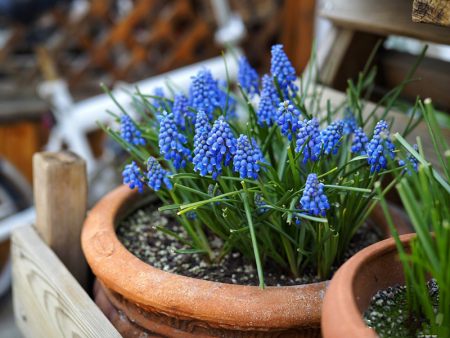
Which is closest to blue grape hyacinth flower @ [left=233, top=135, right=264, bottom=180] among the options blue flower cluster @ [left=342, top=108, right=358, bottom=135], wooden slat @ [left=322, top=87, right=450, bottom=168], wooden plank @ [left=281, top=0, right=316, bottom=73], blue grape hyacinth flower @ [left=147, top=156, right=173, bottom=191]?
blue grape hyacinth flower @ [left=147, top=156, right=173, bottom=191]

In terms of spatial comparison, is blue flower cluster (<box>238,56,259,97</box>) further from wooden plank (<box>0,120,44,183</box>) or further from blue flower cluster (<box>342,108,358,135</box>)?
wooden plank (<box>0,120,44,183</box>)

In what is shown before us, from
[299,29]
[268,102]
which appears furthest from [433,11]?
[299,29]

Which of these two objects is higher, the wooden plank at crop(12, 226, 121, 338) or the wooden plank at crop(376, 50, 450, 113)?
the wooden plank at crop(376, 50, 450, 113)

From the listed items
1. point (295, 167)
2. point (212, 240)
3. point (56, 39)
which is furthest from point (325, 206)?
point (56, 39)

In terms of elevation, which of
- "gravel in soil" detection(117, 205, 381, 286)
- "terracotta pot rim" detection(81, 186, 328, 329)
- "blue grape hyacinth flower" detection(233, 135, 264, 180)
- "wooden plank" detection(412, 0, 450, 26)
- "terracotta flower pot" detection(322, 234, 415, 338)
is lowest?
"gravel in soil" detection(117, 205, 381, 286)

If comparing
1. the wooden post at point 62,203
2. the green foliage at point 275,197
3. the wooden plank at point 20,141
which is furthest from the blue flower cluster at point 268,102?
the wooden plank at point 20,141

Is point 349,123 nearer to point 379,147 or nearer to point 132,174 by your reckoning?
point 379,147

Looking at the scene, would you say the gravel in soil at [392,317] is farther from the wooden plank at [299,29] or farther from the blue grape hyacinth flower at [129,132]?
the wooden plank at [299,29]

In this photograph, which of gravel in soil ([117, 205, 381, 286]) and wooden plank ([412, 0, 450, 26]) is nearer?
wooden plank ([412, 0, 450, 26])
